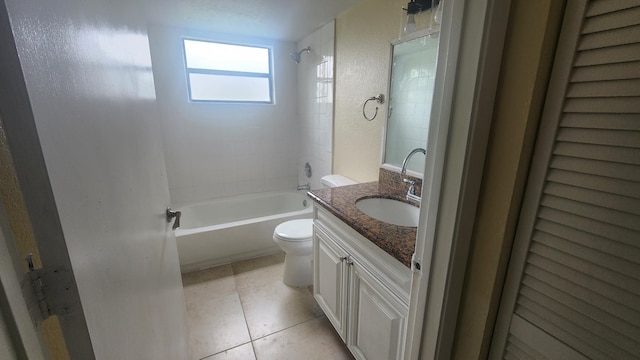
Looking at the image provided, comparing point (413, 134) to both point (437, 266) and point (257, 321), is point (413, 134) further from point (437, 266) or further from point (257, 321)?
point (257, 321)

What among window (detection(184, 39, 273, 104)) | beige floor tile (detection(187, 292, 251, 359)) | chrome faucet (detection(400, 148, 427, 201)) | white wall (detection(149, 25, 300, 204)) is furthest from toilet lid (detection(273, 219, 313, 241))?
window (detection(184, 39, 273, 104))

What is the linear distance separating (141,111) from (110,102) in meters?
0.31

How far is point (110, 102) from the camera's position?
598 mm

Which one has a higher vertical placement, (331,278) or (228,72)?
(228,72)

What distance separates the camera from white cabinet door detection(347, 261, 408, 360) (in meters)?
1.02

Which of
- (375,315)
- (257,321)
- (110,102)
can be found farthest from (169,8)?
(375,315)

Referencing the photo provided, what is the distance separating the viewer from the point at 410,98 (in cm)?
162

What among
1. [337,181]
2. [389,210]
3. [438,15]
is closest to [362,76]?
[438,15]

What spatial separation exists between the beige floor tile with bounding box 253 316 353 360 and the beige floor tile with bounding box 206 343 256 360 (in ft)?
0.11

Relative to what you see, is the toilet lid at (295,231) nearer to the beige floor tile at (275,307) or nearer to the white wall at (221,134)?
the beige floor tile at (275,307)

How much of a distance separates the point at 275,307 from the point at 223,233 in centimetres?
87

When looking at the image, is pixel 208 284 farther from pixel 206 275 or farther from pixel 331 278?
pixel 331 278

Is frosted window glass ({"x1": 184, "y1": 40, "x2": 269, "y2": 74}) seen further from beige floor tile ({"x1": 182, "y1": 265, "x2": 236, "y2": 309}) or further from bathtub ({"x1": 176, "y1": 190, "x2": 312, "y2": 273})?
beige floor tile ({"x1": 182, "y1": 265, "x2": 236, "y2": 309})

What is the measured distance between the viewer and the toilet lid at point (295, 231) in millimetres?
1962
